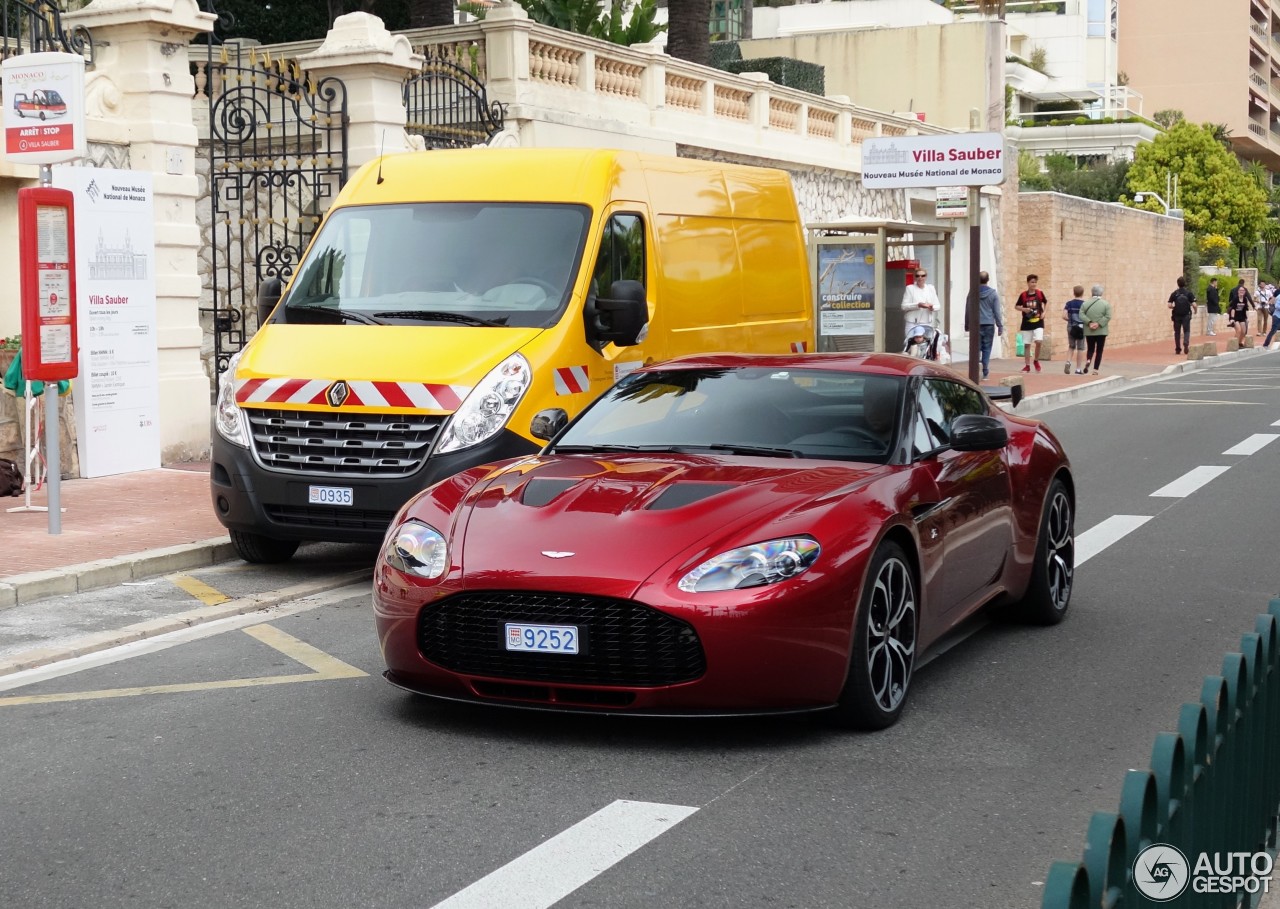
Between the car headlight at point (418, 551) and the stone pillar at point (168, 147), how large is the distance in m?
9.20

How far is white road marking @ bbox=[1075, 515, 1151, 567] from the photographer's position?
1070cm

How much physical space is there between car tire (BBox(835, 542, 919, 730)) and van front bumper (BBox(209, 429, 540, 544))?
141 inches

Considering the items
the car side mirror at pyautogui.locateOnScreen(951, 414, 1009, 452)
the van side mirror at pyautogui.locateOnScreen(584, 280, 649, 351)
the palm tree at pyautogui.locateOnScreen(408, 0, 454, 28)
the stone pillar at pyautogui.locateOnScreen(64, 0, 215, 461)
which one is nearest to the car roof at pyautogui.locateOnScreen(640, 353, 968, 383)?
the car side mirror at pyautogui.locateOnScreen(951, 414, 1009, 452)

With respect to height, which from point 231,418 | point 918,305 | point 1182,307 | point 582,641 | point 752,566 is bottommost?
point 582,641

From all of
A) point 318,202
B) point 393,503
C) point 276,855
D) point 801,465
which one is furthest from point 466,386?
point 318,202

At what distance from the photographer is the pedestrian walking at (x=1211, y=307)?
6012 cm

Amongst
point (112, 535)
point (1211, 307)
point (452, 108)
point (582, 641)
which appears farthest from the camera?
point (1211, 307)

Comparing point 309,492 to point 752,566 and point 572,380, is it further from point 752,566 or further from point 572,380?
point 752,566

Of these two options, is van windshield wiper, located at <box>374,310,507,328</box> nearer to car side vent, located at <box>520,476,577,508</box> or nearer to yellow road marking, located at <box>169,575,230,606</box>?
yellow road marking, located at <box>169,575,230,606</box>

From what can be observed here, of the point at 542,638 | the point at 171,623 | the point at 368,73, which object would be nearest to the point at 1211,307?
the point at 368,73

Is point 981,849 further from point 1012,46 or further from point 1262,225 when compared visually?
point 1012,46

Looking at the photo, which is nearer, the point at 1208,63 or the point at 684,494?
the point at 684,494

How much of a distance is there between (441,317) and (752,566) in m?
4.93

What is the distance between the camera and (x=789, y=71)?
37.5 m
